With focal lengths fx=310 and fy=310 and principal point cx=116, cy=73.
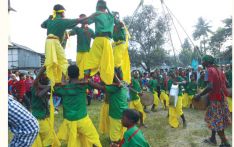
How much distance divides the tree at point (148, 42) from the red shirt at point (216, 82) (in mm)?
21713

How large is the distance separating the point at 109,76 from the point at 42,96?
52.7 inches

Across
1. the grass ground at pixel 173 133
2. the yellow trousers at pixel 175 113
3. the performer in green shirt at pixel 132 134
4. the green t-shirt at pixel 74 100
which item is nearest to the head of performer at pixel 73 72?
the green t-shirt at pixel 74 100

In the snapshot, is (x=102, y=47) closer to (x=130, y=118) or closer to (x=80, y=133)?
(x=80, y=133)

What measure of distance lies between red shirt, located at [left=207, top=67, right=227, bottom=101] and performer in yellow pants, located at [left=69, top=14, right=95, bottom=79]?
2.80 metres

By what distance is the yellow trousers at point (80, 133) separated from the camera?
202 inches

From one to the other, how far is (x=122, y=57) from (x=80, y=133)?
2.31 meters

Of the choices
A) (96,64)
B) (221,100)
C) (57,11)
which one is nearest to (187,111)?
(221,100)

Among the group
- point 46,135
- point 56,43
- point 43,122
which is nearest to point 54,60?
point 56,43

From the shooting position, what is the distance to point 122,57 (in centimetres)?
703

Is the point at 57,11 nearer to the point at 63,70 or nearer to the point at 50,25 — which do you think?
the point at 50,25

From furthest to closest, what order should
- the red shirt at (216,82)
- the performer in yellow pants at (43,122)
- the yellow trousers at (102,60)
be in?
the red shirt at (216,82) → the yellow trousers at (102,60) → the performer in yellow pants at (43,122)

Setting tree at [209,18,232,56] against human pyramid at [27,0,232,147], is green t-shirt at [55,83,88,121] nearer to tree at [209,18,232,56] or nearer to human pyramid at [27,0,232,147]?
human pyramid at [27,0,232,147]

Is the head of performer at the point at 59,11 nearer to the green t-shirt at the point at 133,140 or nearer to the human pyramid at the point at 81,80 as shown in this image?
the human pyramid at the point at 81,80
